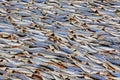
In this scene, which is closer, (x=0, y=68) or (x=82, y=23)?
(x=0, y=68)

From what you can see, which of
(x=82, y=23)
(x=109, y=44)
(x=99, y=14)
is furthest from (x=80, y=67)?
(x=99, y=14)

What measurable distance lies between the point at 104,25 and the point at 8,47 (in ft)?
4.03

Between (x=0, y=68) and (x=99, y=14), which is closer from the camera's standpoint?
(x=0, y=68)

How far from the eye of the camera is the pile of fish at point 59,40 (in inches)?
106

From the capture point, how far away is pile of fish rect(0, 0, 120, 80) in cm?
270

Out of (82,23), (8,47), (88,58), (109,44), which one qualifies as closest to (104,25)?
(82,23)

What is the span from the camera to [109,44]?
3.22 meters

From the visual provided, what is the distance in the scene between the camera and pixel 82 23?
3689 mm

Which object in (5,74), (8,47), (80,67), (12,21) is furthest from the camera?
(12,21)

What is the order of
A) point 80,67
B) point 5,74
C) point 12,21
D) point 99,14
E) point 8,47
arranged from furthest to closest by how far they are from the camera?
point 99,14 → point 12,21 → point 8,47 → point 80,67 → point 5,74

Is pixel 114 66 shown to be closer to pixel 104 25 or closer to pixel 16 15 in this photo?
pixel 104 25

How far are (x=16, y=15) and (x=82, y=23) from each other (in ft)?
2.66

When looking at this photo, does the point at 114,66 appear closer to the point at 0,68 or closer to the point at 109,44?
the point at 109,44

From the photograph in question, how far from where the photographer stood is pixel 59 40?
324 centimetres
